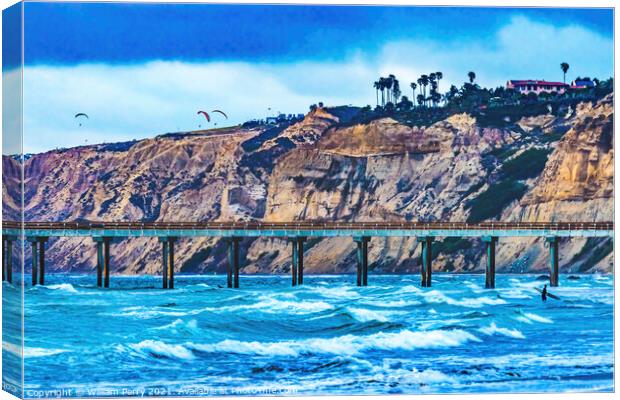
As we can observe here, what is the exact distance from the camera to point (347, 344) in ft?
178

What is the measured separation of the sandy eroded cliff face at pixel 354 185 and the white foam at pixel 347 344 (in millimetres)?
34539

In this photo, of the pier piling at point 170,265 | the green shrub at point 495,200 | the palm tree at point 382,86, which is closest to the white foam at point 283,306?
the palm tree at point 382,86

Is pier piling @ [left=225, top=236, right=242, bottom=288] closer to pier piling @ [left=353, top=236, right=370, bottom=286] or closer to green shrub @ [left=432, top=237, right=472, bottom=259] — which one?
pier piling @ [left=353, top=236, right=370, bottom=286]

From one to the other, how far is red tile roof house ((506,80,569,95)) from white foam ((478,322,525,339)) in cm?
1283

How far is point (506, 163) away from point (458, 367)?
4655 cm

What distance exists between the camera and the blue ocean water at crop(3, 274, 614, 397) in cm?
5141

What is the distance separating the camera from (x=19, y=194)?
5166cm

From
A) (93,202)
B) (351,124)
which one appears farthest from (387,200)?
(93,202)

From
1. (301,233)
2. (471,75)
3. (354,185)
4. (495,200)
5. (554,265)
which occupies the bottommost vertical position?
(554,265)

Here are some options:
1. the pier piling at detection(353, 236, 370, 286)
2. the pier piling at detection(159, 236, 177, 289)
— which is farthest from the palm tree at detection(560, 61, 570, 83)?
the pier piling at detection(159, 236, 177, 289)

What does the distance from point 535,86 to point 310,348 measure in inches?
860

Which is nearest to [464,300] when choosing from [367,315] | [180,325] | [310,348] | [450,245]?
[367,315]

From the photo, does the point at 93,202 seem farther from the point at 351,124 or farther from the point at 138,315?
the point at 138,315

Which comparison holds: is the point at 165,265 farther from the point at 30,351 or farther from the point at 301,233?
the point at 30,351
